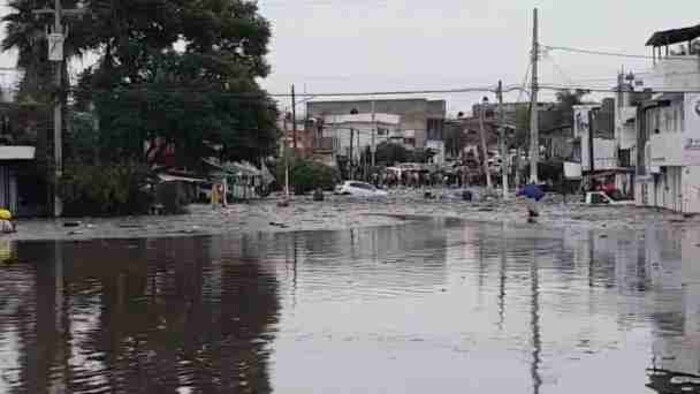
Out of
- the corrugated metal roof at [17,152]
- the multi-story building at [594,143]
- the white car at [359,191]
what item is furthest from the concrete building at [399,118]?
the corrugated metal roof at [17,152]

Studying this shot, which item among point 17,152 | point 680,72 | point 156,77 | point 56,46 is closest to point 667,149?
point 680,72

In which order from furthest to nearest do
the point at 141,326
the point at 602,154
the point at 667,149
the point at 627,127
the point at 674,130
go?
the point at 602,154
the point at 627,127
the point at 674,130
the point at 667,149
the point at 141,326

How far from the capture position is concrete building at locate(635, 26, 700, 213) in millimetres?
56219

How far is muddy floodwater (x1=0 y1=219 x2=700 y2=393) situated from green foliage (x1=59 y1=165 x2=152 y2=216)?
22145 millimetres

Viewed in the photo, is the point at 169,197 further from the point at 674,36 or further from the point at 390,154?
the point at 390,154

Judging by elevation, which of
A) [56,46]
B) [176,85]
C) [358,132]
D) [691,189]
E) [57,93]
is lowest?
[691,189]

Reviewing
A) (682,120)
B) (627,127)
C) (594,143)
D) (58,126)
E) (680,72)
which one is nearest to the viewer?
(58,126)

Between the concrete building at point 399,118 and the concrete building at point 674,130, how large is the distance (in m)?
76.4

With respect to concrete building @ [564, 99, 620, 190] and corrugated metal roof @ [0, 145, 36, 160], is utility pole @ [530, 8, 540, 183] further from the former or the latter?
corrugated metal roof @ [0, 145, 36, 160]

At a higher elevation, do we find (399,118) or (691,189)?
(399,118)

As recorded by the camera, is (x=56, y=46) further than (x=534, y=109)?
No

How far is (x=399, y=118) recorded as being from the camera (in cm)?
16150

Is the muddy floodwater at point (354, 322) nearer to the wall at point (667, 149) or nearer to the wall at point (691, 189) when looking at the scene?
the wall at point (691, 189)

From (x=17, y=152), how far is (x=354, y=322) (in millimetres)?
39481
